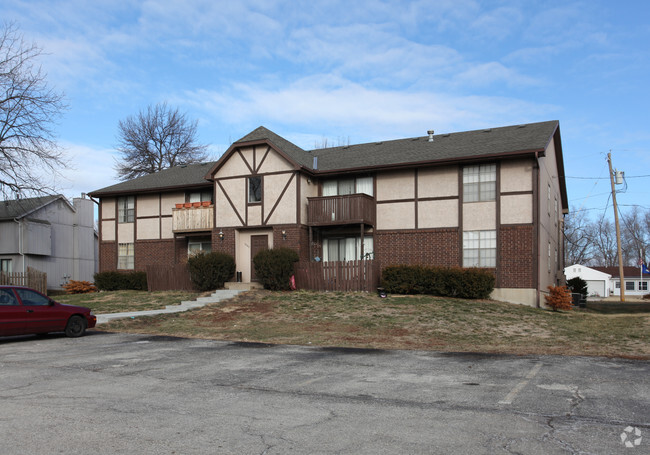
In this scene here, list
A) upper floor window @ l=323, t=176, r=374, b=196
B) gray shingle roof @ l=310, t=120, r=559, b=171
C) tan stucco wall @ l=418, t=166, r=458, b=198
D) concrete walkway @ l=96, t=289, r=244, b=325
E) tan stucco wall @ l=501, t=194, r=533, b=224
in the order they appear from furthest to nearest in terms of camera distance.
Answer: upper floor window @ l=323, t=176, r=374, b=196
tan stucco wall @ l=418, t=166, r=458, b=198
gray shingle roof @ l=310, t=120, r=559, b=171
tan stucco wall @ l=501, t=194, r=533, b=224
concrete walkway @ l=96, t=289, r=244, b=325

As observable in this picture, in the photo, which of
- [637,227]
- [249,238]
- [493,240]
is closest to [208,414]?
[493,240]

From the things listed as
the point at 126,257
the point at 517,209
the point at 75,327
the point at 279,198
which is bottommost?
the point at 75,327

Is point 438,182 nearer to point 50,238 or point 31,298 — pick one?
point 31,298

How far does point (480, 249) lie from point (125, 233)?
66.0 ft

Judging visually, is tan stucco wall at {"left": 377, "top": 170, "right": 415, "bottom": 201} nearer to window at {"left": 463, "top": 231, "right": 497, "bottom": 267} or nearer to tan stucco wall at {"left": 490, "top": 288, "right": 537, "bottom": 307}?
window at {"left": 463, "top": 231, "right": 497, "bottom": 267}

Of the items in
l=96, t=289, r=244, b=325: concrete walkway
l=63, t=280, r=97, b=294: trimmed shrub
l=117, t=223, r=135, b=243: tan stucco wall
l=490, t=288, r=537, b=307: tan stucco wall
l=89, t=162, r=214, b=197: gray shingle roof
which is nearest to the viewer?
l=96, t=289, r=244, b=325: concrete walkway

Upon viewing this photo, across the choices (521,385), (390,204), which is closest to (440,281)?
(390,204)

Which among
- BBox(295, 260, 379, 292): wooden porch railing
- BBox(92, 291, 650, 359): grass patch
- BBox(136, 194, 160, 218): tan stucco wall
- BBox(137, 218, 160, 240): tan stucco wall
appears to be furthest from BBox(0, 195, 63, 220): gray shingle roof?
BBox(92, 291, 650, 359): grass patch

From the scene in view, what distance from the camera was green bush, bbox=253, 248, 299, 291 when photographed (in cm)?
2500

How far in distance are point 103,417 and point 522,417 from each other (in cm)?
489

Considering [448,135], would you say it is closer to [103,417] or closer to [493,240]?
[493,240]

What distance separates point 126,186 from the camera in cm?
3312

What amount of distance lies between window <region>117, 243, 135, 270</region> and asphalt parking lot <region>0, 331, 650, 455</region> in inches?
839

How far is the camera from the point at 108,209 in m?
33.6
